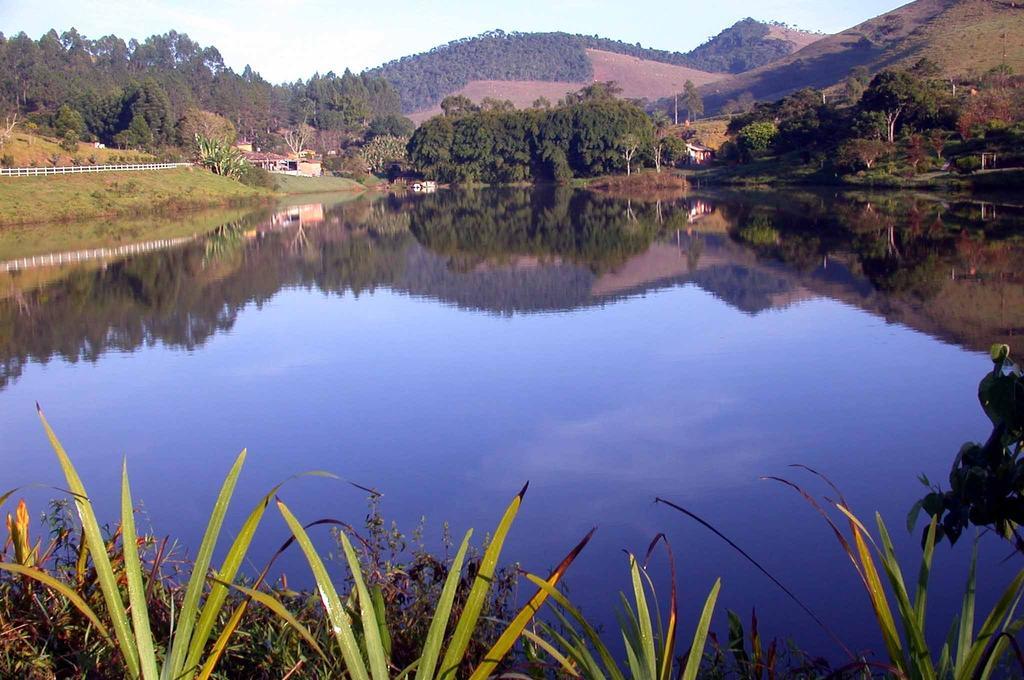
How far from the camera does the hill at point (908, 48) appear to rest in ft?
238

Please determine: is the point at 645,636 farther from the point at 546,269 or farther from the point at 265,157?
the point at 265,157

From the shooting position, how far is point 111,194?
Answer: 43.6m

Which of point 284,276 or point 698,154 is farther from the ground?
point 698,154

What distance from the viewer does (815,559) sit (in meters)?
5.75

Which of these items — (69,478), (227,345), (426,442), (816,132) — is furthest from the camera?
(816,132)

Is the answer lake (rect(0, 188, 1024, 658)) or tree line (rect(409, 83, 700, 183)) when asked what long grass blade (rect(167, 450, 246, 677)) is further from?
tree line (rect(409, 83, 700, 183))

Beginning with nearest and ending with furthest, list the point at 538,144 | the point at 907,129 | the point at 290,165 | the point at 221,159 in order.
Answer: the point at 907,129, the point at 221,159, the point at 538,144, the point at 290,165

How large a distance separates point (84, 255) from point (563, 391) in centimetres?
1800

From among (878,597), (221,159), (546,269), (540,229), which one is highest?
(221,159)

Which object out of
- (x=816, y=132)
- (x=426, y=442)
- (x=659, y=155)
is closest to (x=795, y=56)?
(x=659, y=155)

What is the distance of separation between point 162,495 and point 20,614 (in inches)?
135

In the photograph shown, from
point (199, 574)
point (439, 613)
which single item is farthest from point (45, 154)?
point (439, 613)

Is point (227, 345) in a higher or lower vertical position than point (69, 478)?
lower

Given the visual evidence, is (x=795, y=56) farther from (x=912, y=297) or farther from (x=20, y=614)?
(x=20, y=614)
